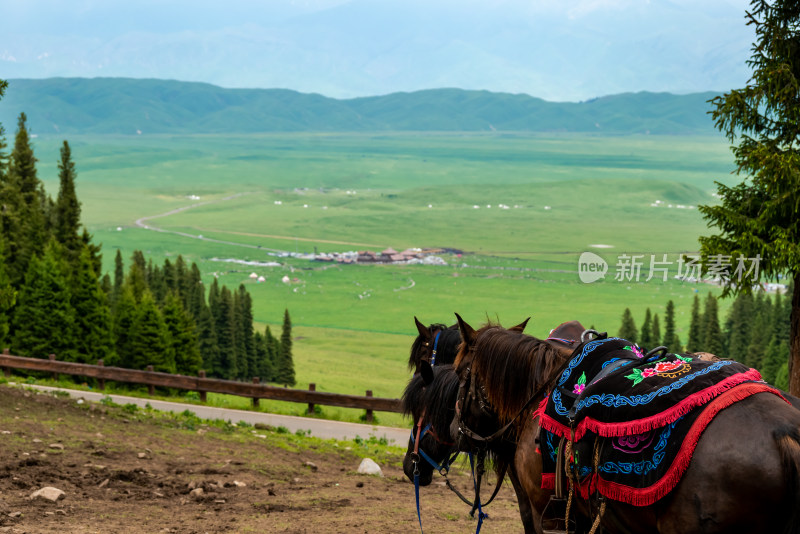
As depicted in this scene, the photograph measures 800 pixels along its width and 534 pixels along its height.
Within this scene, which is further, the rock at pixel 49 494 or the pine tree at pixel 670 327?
the pine tree at pixel 670 327

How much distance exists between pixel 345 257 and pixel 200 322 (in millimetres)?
120451

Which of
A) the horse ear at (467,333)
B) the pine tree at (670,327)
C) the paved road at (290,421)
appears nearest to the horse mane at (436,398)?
the horse ear at (467,333)

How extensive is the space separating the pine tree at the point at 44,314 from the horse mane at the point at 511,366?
3033 centimetres

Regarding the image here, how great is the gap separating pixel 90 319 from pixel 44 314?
2.75 m

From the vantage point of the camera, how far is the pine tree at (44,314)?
3294 centimetres

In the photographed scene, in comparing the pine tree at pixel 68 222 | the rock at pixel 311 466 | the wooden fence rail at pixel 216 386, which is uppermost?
the pine tree at pixel 68 222

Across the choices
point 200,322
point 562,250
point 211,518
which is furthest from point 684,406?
point 562,250

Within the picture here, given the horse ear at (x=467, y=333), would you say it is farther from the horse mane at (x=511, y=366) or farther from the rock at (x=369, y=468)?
the rock at (x=369, y=468)

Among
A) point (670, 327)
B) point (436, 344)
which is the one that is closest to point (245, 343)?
point (670, 327)

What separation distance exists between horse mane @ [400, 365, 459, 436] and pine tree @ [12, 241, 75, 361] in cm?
2836

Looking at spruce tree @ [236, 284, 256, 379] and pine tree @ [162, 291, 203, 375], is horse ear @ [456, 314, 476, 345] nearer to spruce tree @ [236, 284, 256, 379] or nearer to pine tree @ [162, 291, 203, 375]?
pine tree @ [162, 291, 203, 375]

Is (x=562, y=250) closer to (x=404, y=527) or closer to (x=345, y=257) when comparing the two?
(x=345, y=257)

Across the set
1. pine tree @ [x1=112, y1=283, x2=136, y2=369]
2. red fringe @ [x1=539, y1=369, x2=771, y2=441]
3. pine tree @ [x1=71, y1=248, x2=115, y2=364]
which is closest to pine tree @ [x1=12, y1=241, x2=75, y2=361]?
pine tree @ [x1=71, y1=248, x2=115, y2=364]

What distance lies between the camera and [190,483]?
9586 mm
